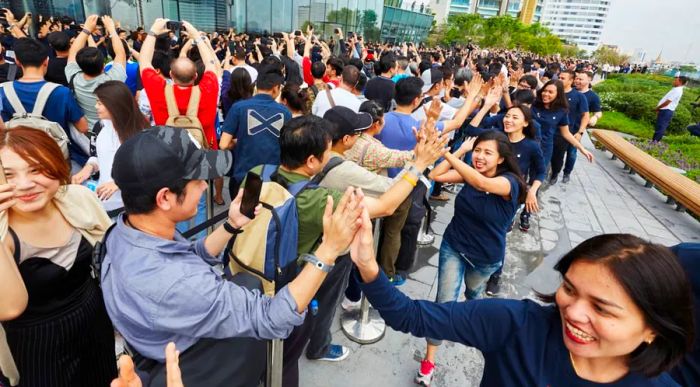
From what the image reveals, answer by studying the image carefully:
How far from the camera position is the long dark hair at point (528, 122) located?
13.2 feet

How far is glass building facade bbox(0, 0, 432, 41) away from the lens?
1476 cm

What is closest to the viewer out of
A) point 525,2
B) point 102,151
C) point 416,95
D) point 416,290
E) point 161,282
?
point 161,282

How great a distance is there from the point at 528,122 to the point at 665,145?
9.92 metres

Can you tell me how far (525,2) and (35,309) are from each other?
114921mm

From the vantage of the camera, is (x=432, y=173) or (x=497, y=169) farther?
(x=432, y=173)

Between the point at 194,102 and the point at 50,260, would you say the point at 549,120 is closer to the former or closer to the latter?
the point at 194,102

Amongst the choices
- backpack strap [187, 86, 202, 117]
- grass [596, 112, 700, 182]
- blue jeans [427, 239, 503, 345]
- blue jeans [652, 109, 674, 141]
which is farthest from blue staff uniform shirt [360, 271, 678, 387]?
blue jeans [652, 109, 674, 141]

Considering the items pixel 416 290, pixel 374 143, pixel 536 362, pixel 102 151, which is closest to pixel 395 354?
pixel 416 290

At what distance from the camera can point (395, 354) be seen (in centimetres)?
312

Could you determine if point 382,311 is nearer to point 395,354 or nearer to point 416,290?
point 395,354

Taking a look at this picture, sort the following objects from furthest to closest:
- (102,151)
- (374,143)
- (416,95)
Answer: (416,95) < (374,143) < (102,151)

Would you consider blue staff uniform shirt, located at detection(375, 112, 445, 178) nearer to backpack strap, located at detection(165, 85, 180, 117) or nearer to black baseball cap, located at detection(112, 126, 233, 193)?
backpack strap, located at detection(165, 85, 180, 117)

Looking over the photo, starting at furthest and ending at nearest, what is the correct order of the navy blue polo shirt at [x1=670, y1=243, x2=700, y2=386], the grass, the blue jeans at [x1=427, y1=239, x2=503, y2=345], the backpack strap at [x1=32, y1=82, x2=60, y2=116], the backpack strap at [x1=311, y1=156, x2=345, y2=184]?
the grass → the backpack strap at [x1=32, y1=82, x2=60, y2=116] → the blue jeans at [x1=427, y1=239, x2=503, y2=345] → the backpack strap at [x1=311, y1=156, x2=345, y2=184] → the navy blue polo shirt at [x1=670, y1=243, x2=700, y2=386]

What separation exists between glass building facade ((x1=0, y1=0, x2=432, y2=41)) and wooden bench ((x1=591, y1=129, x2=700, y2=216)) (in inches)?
703
